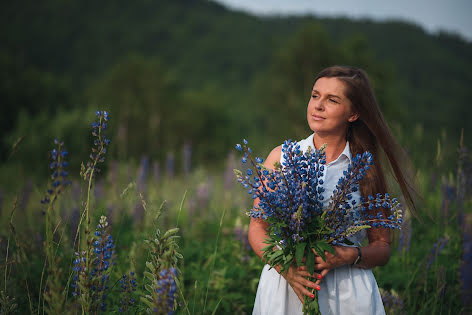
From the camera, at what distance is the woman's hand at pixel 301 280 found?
1496mm

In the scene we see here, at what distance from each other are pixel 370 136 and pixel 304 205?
2.88 ft

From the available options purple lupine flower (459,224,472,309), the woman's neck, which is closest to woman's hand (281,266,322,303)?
the woman's neck

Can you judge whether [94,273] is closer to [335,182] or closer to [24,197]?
[335,182]

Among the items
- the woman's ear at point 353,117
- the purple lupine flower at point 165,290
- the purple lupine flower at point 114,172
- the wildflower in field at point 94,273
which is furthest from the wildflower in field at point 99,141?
the purple lupine flower at point 114,172

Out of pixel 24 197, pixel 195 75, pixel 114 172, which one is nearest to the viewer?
pixel 24 197

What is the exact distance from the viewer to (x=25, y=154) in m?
13.3

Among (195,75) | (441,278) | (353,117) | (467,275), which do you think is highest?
(195,75)

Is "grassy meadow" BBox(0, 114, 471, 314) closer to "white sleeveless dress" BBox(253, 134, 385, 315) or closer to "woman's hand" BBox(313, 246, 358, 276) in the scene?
"white sleeveless dress" BBox(253, 134, 385, 315)

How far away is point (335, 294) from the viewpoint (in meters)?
1.70

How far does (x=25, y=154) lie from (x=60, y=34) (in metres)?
72.6

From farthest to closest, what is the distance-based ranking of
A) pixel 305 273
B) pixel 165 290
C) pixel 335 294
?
pixel 335 294, pixel 305 273, pixel 165 290

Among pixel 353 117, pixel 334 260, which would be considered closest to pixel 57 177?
pixel 334 260

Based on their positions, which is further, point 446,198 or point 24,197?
point 24,197

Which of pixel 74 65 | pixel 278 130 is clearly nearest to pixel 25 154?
pixel 278 130
